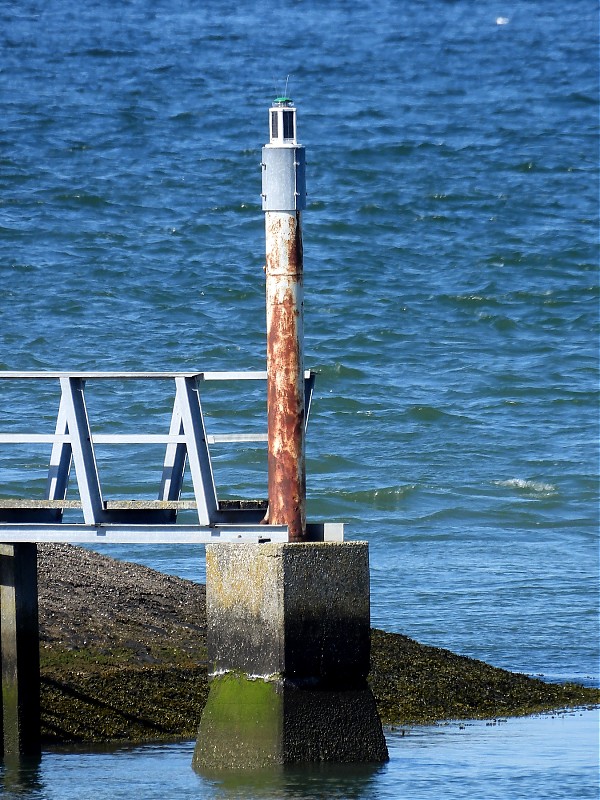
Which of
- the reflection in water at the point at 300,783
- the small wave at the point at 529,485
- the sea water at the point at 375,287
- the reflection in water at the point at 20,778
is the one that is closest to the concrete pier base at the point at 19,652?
the reflection in water at the point at 20,778

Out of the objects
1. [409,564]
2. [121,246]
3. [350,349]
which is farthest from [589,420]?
→ [121,246]

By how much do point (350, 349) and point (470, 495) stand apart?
11413mm

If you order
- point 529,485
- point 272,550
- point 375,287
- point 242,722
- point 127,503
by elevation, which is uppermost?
point 375,287

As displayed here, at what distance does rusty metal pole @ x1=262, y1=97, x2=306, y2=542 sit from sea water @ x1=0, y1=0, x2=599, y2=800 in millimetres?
1613

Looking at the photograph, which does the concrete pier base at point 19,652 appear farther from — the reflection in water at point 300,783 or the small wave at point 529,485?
the small wave at point 529,485

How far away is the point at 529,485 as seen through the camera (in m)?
28.0

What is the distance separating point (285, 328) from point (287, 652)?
5.92 ft

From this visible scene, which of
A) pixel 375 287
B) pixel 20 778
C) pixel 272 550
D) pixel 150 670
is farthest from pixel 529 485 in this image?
pixel 272 550

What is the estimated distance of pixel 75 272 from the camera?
148 feet

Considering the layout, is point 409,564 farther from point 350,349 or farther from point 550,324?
point 550,324

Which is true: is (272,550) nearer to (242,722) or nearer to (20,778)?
(242,722)

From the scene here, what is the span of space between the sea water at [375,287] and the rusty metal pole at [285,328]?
63.5 inches

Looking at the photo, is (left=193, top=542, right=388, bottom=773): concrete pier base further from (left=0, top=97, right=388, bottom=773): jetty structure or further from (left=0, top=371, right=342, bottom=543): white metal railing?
(left=0, top=371, right=342, bottom=543): white metal railing

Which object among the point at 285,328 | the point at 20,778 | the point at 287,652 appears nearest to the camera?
the point at 287,652
